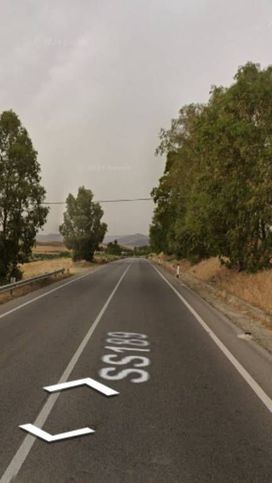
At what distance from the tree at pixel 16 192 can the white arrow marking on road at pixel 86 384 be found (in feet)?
62.9

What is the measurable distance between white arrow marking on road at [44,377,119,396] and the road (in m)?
0.11

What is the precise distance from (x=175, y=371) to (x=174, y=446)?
2.84 metres

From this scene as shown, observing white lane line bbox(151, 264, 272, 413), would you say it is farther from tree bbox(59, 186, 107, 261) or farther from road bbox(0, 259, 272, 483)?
tree bbox(59, 186, 107, 261)

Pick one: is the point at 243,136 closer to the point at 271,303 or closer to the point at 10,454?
the point at 271,303

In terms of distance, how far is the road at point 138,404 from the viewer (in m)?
4.11

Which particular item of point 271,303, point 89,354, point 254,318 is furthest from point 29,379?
point 271,303

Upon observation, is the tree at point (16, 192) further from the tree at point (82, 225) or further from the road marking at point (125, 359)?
the tree at point (82, 225)

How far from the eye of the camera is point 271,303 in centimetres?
1482

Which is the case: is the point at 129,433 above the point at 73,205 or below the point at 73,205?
below

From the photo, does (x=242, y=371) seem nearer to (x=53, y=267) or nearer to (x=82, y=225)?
(x=53, y=267)

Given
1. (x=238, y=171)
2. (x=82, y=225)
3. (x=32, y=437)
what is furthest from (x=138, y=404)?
(x=82, y=225)

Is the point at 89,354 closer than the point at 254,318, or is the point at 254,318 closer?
the point at 89,354

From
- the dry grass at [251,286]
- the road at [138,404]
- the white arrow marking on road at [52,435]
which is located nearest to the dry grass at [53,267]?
the dry grass at [251,286]

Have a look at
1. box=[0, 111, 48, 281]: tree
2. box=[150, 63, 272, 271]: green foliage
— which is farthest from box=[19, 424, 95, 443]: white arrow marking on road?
box=[0, 111, 48, 281]: tree
